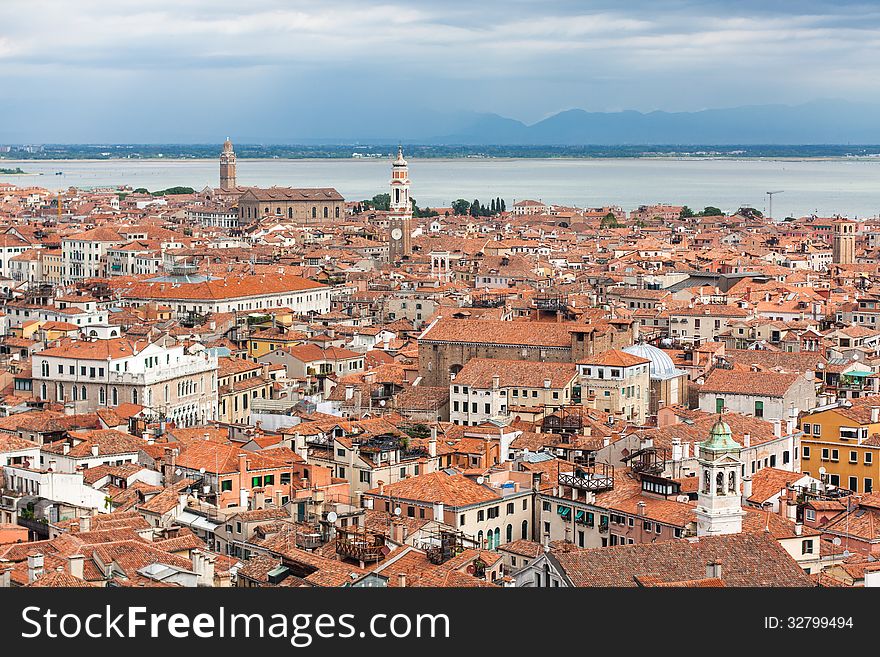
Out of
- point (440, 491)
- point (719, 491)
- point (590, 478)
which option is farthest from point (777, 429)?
point (719, 491)

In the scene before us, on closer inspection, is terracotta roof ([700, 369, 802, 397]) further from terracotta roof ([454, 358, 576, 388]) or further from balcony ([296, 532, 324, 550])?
balcony ([296, 532, 324, 550])

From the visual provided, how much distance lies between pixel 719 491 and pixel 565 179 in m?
118

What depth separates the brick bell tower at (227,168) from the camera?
81.8 metres

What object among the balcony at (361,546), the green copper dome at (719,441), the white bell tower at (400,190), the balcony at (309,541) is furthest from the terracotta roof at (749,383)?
the white bell tower at (400,190)

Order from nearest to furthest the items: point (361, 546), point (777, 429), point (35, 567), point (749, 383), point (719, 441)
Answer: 1. point (35, 567)
2. point (361, 546)
3. point (719, 441)
4. point (777, 429)
5. point (749, 383)

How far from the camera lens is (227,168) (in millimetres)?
82188

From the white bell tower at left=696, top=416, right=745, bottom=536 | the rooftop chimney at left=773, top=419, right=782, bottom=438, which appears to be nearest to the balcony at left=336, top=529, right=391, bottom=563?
the white bell tower at left=696, top=416, right=745, bottom=536

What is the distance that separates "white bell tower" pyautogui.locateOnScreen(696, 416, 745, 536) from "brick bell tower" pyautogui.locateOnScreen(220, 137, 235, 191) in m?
71.9

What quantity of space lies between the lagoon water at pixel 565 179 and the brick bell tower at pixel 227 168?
9672 millimetres

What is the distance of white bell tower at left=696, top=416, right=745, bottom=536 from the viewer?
10.8 m

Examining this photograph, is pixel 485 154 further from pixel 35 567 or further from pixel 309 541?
pixel 35 567

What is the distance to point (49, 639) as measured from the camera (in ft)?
17.4

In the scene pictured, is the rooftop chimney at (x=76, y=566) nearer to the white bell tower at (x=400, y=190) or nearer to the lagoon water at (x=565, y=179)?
the white bell tower at (x=400, y=190)

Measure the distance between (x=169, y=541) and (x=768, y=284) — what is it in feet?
81.1
